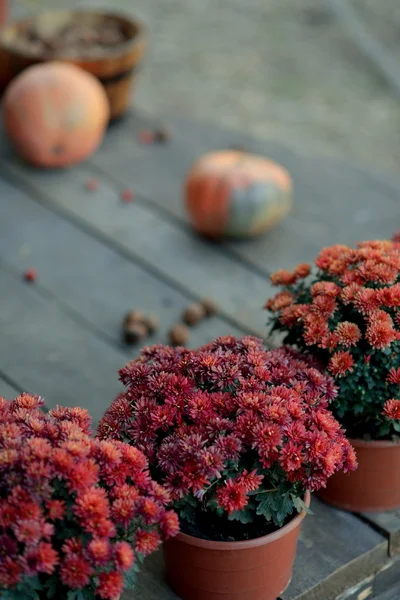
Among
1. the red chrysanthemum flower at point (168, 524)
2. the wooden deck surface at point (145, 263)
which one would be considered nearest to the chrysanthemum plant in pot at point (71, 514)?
the red chrysanthemum flower at point (168, 524)

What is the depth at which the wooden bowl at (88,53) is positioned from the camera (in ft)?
13.2

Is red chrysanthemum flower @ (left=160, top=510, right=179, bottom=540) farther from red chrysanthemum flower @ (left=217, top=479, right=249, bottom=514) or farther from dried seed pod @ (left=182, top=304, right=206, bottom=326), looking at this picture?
dried seed pod @ (left=182, top=304, right=206, bottom=326)

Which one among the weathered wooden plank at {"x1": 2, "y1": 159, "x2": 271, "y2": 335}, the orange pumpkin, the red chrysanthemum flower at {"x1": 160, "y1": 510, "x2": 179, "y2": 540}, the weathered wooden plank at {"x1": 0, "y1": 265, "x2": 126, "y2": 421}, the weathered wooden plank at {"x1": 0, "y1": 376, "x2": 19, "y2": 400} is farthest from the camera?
the orange pumpkin

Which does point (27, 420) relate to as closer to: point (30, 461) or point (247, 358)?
point (30, 461)

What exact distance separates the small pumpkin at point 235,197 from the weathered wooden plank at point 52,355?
29.3 inches

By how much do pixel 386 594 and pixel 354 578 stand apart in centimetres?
13

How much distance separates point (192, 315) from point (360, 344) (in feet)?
3.60

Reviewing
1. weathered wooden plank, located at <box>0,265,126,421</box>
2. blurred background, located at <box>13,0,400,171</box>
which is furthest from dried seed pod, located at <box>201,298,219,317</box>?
blurred background, located at <box>13,0,400,171</box>

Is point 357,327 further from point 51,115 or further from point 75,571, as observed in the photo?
point 51,115

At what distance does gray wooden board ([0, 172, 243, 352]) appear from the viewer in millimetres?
2820

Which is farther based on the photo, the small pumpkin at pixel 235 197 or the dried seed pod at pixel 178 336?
the small pumpkin at pixel 235 197

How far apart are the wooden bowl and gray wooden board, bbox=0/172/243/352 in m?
0.83

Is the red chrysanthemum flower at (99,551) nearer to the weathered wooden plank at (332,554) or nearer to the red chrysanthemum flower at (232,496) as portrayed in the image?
the red chrysanthemum flower at (232,496)

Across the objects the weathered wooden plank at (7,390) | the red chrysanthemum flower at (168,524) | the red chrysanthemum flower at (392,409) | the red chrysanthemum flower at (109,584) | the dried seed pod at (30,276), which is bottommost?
the weathered wooden plank at (7,390)
